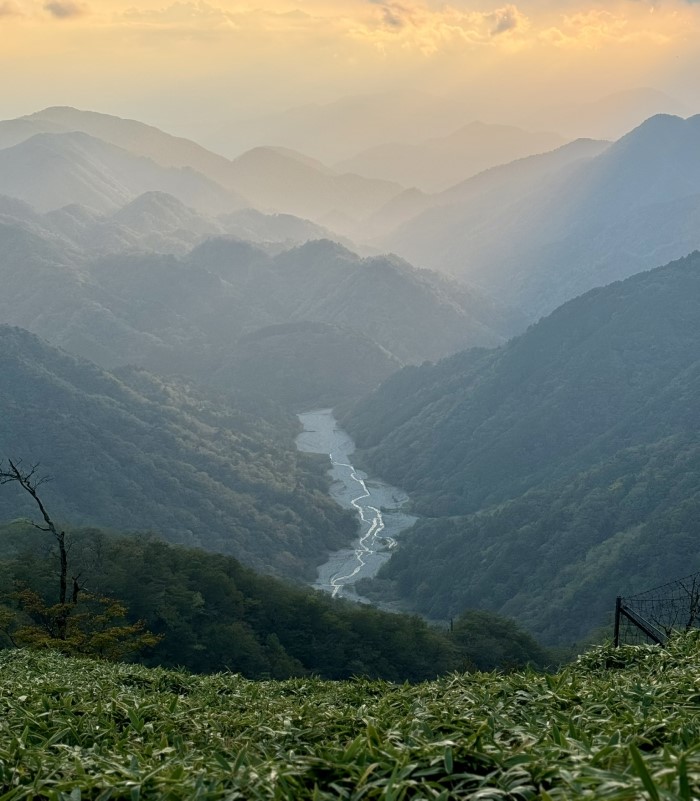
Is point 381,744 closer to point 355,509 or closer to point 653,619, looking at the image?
point 653,619

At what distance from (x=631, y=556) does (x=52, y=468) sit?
182 feet

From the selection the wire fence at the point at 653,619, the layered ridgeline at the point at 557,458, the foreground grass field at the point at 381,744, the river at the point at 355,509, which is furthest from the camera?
the river at the point at 355,509

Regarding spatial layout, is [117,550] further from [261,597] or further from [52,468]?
[52,468]

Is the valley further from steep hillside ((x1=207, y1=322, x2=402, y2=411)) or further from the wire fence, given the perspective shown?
the wire fence

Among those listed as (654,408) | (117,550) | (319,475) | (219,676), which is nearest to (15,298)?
(319,475)

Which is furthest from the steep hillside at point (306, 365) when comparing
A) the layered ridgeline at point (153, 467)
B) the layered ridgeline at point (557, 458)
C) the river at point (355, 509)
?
the layered ridgeline at point (153, 467)

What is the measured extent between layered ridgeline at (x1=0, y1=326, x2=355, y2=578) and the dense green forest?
3376cm

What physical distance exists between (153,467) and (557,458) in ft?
151

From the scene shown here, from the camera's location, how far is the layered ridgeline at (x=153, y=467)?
80188 millimetres

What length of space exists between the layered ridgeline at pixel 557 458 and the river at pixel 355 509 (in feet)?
8.88

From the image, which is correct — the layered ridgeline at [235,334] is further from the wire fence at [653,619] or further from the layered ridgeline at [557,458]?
the wire fence at [653,619]

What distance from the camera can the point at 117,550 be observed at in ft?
133

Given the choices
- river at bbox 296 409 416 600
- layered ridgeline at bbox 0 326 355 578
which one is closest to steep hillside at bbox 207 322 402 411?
river at bbox 296 409 416 600

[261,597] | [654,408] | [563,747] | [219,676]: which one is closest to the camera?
[563,747]
